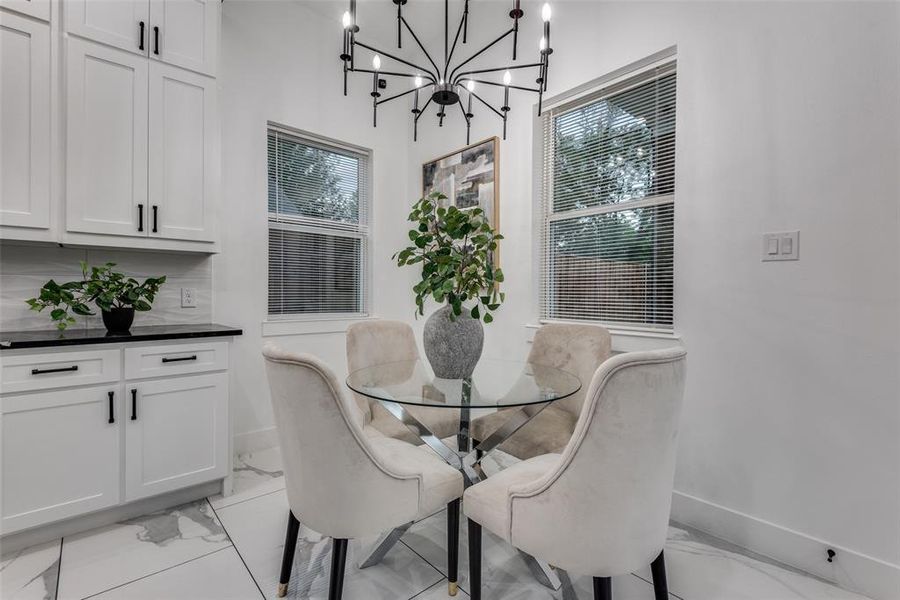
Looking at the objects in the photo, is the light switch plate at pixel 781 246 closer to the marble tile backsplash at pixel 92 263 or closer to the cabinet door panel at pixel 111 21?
the marble tile backsplash at pixel 92 263

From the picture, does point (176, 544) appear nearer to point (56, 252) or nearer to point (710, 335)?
point (56, 252)

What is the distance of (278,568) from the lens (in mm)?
1678

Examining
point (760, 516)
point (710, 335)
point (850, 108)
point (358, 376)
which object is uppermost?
point (850, 108)

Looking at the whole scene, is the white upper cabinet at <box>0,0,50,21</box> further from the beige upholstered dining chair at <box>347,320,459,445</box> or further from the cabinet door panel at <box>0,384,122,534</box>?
the beige upholstered dining chair at <box>347,320,459,445</box>

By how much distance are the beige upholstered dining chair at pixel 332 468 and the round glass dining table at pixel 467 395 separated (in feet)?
0.81

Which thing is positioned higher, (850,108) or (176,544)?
(850,108)

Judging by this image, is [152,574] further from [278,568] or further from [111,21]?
[111,21]

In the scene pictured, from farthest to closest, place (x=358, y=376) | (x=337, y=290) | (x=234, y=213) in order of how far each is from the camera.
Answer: (x=337, y=290), (x=234, y=213), (x=358, y=376)

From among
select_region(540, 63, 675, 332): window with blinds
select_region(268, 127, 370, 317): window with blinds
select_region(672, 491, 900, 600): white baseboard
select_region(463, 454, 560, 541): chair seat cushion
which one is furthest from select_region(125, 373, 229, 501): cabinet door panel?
select_region(672, 491, 900, 600): white baseboard

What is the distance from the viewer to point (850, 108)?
1600 mm

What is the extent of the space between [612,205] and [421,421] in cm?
168

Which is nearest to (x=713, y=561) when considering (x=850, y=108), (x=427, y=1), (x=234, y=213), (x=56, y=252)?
(x=850, y=108)

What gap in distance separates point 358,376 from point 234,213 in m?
1.69

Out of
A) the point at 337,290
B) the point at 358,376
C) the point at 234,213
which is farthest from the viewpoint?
the point at 337,290
